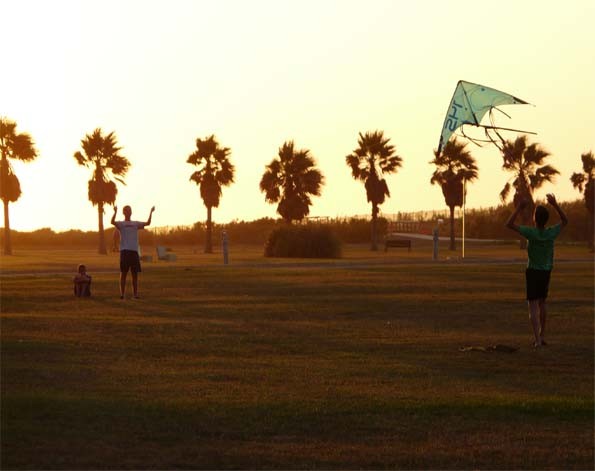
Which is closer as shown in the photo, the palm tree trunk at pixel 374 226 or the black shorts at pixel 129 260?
the black shorts at pixel 129 260

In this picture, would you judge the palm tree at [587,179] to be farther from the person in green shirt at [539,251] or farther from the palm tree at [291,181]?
the person in green shirt at [539,251]

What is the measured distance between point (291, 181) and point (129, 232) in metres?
55.0

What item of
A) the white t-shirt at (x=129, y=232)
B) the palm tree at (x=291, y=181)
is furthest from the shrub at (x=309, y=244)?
the white t-shirt at (x=129, y=232)

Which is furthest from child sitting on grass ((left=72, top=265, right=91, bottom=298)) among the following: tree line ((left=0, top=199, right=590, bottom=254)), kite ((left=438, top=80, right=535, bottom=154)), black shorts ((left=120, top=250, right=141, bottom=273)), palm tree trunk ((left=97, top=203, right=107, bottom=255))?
tree line ((left=0, top=199, right=590, bottom=254))

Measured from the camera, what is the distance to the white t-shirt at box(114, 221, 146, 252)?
947 inches

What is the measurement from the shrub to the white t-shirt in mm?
38415

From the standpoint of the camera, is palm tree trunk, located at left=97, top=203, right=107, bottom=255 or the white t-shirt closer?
the white t-shirt

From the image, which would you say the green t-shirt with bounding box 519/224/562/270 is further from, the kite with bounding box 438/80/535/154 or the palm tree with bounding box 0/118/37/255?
the palm tree with bounding box 0/118/37/255

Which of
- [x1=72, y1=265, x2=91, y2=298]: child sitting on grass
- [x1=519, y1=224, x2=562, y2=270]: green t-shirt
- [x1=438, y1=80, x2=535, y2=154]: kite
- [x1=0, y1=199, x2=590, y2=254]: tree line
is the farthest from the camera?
[x1=0, y1=199, x2=590, y2=254]: tree line

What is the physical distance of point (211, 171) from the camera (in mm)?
83812

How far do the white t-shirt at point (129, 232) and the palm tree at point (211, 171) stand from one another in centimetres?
5839

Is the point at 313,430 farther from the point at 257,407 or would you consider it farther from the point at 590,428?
the point at 590,428

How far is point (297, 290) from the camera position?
1188 inches

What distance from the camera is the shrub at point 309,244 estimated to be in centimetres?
6272
